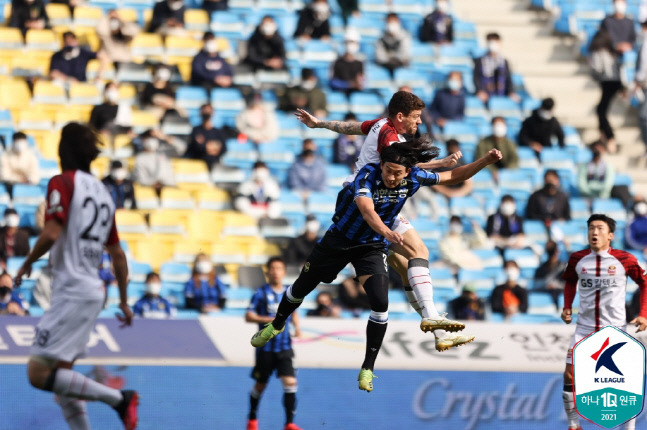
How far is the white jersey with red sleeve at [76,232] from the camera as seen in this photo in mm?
7730

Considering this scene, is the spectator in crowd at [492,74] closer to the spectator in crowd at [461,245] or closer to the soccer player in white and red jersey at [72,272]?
the spectator in crowd at [461,245]

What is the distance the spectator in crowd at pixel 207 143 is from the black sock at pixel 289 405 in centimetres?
492

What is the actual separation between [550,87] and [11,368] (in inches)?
441

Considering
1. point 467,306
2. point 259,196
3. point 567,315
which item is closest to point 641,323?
point 567,315

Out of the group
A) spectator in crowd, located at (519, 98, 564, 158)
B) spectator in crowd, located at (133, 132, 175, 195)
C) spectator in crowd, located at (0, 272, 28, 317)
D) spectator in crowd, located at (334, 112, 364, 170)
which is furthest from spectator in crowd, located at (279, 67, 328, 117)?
spectator in crowd, located at (0, 272, 28, 317)

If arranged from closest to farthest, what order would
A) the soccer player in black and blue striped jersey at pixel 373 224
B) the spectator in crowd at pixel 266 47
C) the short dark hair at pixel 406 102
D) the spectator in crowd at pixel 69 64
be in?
the soccer player in black and blue striped jersey at pixel 373 224 → the short dark hair at pixel 406 102 → the spectator in crowd at pixel 69 64 → the spectator in crowd at pixel 266 47

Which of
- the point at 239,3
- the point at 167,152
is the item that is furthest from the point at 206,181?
the point at 239,3

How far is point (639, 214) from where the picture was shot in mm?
16609

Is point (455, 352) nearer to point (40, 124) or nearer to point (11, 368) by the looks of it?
point (11, 368)

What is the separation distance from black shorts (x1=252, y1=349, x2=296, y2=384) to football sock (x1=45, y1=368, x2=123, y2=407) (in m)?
4.35

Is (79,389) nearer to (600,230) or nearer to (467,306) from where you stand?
(600,230)

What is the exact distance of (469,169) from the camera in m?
9.38

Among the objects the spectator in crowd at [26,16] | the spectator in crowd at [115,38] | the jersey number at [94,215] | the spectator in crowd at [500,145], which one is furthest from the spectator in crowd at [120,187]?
the jersey number at [94,215]

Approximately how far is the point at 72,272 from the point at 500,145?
1051cm
